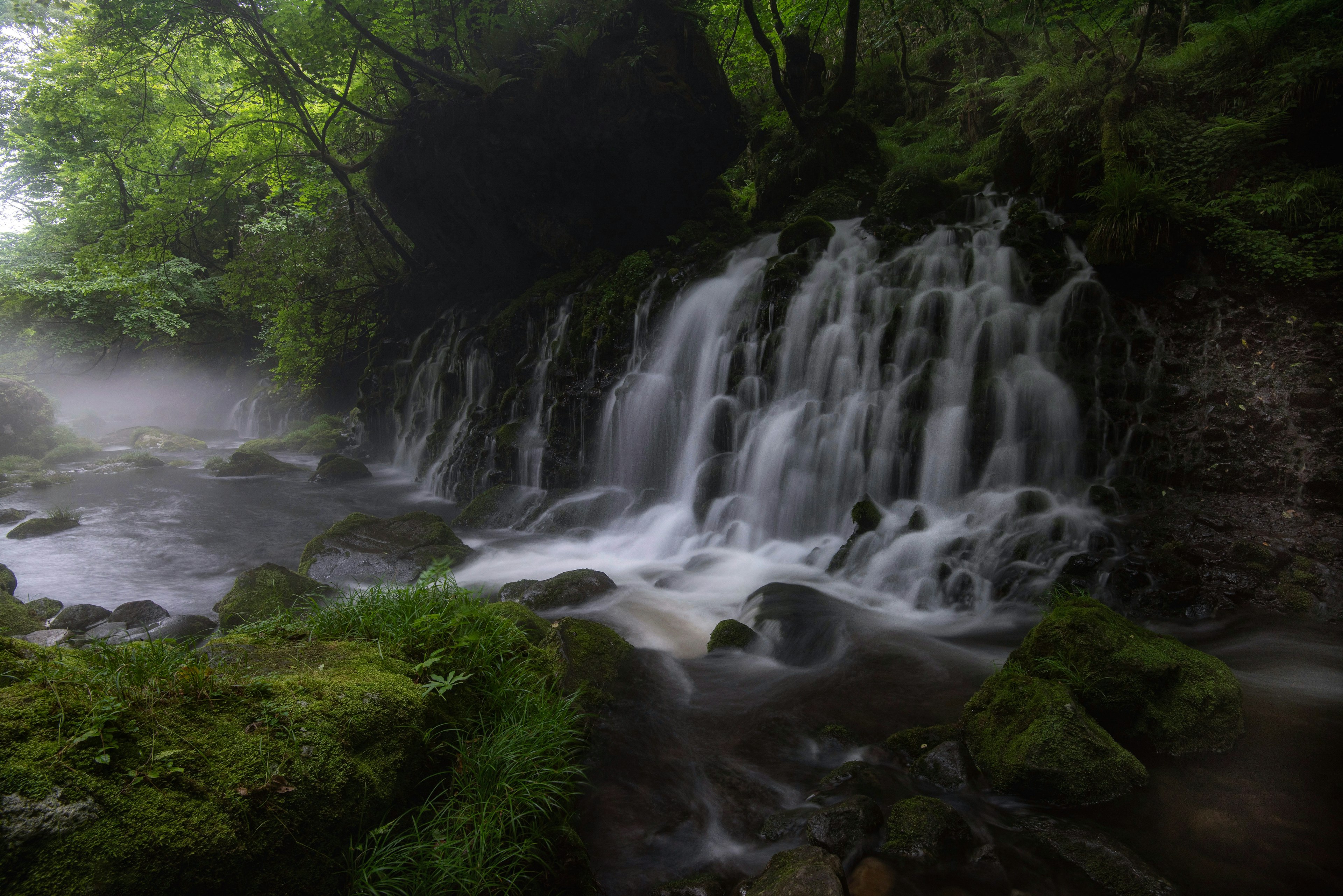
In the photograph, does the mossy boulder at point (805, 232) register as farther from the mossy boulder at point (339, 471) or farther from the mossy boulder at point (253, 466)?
the mossy boulder at point (253, 466)

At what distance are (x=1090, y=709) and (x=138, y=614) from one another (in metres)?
8.67

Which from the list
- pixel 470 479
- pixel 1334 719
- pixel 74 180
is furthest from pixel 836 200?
pixel 74 180

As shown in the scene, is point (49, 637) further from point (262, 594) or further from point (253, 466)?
point (253, 466)

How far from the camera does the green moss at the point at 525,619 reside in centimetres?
447

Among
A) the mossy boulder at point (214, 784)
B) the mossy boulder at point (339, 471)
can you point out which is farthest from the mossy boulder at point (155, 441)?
the mossy boulder at point (214, 784)

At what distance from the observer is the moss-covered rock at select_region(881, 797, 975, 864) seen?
9.88ft

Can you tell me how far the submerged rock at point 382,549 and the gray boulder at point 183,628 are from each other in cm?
→ 177

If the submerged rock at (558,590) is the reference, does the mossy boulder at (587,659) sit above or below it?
above

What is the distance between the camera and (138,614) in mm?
6570

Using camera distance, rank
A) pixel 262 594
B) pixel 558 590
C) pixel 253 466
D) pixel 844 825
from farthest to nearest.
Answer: pixel 253 466
pixel 558 590
pixel 262 594
pixel 844 825

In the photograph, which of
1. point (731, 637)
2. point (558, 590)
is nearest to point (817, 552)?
point (731, 637)

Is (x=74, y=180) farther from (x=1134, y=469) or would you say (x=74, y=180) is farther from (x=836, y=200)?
(x=1134, y=469)

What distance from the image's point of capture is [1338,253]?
6855 millimetres

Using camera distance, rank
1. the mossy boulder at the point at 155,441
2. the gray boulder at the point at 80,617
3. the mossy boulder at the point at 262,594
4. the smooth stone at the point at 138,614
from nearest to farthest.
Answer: the mossy boulder at the point at 262,594 → the gray boulder at the point at 80,617 → the smooth stone at the point at 138,614 → the mossy boulder at the point at 155,441
